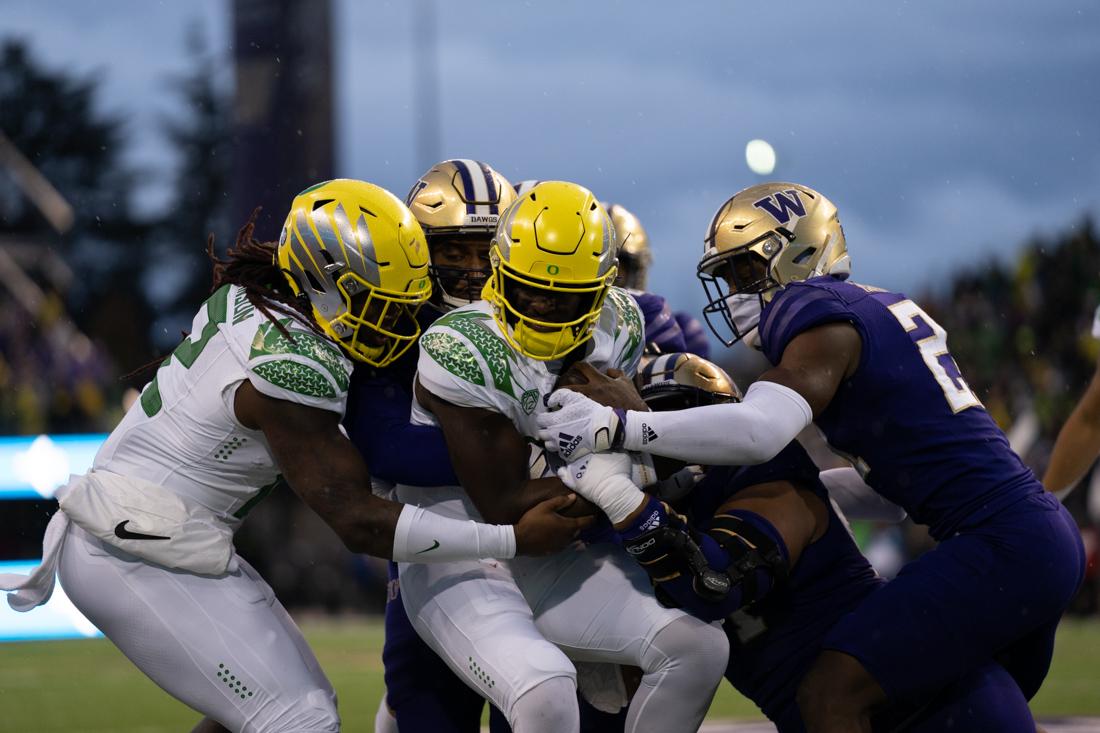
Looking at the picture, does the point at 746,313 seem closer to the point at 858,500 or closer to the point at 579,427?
the point at 858,500

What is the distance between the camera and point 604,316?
3965 mm

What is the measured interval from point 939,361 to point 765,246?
2.06 ft

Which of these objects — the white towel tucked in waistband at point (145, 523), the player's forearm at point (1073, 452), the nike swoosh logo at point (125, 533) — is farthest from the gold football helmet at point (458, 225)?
the player's forearm at point (1073, 452)

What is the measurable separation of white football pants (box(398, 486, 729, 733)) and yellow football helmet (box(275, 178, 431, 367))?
51cm

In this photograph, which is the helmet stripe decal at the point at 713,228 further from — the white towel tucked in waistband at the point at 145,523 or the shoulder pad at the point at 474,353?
the white towel tucked in waistband at the point at 145,523

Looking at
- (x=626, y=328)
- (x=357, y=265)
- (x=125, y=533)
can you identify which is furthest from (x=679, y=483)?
(x=125, y=533)

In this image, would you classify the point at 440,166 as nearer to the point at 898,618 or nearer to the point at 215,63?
the point at 898,618

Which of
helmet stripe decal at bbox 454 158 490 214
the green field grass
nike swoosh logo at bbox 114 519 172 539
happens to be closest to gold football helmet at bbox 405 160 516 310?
helmet stripe decal at bbox 454 158 490 214

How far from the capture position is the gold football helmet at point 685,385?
3.86 m

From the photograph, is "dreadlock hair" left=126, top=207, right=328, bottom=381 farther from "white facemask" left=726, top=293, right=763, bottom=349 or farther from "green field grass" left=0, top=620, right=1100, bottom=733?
"green field grass" left=0, top=620, right=1100, bottom=733

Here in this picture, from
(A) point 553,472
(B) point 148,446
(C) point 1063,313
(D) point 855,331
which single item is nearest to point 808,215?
(D) point 855,331

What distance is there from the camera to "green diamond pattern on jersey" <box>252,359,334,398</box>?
3.48 meters

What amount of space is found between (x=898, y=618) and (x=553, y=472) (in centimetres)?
96

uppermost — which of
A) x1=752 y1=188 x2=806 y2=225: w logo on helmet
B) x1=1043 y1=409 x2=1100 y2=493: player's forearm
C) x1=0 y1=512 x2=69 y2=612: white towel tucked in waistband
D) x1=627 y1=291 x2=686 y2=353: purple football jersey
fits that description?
x1=752 y1=188 x2=806 y2=225: w logo on helmet
